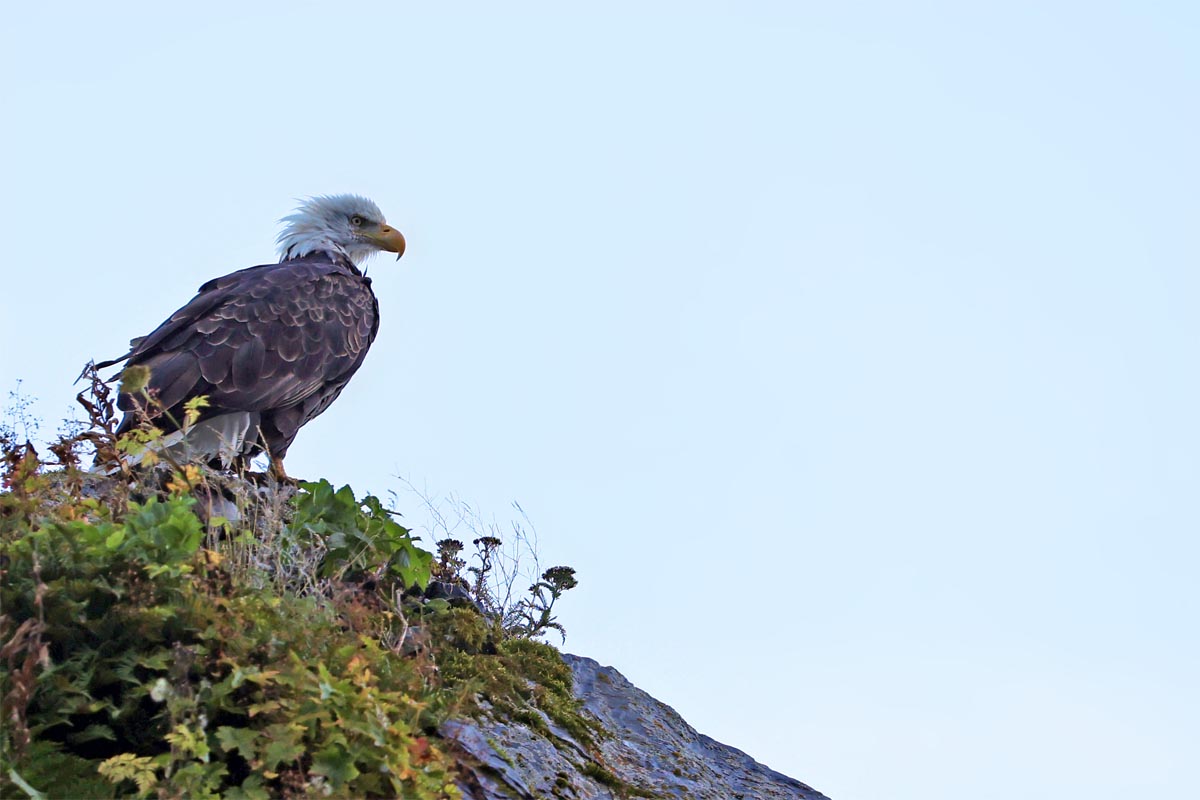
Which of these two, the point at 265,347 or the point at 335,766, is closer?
the point at 335,766

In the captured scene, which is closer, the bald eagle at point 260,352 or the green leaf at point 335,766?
the green leaf at point 335,766

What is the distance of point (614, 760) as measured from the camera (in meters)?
6.14

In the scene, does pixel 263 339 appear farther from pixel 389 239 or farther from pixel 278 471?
pixel 389 239

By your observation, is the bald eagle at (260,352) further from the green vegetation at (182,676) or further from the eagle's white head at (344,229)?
the green vegetation at (182,676)

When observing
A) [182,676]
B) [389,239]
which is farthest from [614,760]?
[389,239]

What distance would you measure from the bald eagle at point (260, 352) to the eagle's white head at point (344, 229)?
453 millimetres

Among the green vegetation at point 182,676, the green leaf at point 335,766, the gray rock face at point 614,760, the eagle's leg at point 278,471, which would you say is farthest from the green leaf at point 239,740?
the eagle's leg at point 278,471

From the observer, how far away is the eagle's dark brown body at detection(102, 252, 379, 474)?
927 cm

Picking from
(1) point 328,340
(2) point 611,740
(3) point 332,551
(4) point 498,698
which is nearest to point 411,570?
(3) point 332,551

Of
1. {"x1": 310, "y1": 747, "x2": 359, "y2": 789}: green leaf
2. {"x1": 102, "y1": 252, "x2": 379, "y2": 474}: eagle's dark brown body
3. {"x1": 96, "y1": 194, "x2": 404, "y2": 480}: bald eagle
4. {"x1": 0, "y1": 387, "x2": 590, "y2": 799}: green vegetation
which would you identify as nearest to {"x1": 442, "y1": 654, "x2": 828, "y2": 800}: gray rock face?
{"x1": 0, "y1": 387, "x2": 590, "y2": 799}: green vegetation

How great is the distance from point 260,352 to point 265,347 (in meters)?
0.07

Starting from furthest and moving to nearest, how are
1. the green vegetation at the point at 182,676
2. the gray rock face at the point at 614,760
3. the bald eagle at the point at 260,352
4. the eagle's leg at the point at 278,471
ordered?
the bald eagle at the point at 260,352, the eagle's leg at the point at 278,471, the gray rock face at the point at 614,760, the green vegetation at the point at 182,676

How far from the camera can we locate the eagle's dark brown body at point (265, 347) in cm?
927

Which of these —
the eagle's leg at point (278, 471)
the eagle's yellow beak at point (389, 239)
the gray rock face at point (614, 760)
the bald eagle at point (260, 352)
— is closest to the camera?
the gray rock face at point (614, 760)
